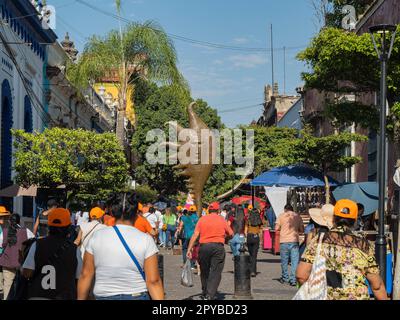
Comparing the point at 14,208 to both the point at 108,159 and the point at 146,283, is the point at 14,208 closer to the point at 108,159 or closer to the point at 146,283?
the point at 108,159

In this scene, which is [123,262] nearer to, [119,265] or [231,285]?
[119,265]

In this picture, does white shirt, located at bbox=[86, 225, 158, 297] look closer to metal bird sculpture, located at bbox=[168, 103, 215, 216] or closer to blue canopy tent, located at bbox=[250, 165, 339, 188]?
blue canopy tent, located at bbox=[250, 165, 339, 188]

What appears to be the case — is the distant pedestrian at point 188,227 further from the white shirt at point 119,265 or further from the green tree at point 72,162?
the white shirt at point 119,265

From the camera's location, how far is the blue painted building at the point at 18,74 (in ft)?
86.7

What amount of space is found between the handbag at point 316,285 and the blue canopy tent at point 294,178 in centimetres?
1304

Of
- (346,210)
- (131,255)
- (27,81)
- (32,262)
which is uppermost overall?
(27,81)

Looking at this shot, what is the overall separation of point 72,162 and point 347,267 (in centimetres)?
2184

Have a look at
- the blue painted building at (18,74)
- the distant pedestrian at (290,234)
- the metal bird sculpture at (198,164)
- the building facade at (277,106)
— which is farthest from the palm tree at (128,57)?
the building facade at (277,106)

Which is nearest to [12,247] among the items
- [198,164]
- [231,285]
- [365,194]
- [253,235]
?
[231,285]

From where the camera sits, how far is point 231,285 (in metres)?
15.6

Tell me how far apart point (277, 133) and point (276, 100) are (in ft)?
58.6

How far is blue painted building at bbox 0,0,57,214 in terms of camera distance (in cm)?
2644

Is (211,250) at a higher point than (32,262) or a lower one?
lower

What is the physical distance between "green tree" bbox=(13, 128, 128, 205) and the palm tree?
398 cm
